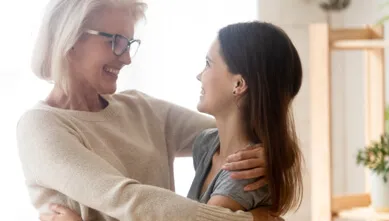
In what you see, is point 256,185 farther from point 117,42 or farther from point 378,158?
point 378,158

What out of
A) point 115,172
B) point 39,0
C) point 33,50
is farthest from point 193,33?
point 115,172

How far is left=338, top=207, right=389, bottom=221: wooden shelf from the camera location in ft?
8.93

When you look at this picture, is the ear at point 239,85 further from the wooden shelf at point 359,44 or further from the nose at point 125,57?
the wooden shelf at point 359,44

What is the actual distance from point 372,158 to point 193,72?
870 millimetres

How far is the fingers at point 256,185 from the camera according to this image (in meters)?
1.61

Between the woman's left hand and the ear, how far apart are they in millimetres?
145

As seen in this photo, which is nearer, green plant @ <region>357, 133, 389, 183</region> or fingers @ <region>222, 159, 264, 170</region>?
fingers @ <region>222, 159, 264, 170</region>

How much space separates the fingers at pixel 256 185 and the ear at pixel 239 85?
0.71 feet

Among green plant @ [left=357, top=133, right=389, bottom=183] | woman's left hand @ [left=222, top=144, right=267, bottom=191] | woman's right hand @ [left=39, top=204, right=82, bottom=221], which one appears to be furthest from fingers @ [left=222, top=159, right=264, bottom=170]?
green plant @ [left=357, top=133, right=389, bottom=183]

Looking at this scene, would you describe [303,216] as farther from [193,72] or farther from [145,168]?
[145,168]

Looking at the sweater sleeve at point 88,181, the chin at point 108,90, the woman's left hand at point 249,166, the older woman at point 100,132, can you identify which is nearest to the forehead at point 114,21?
the older woman at point 100,132

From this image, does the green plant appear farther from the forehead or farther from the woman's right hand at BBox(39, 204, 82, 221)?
the woman's right hand at BBox(39, 204, 82, 221)

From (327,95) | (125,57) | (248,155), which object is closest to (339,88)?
(327,95)

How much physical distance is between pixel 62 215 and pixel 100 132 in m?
0.25
